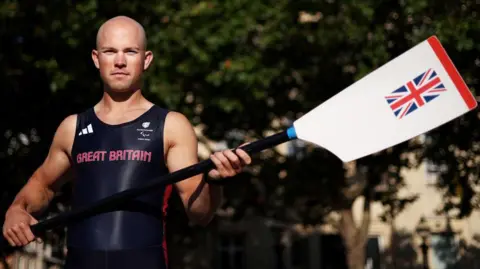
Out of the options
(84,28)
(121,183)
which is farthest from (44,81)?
(121,183)

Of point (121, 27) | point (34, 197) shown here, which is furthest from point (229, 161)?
point (34, 197)

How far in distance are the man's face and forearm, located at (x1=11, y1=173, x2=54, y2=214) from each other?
0.69 meters

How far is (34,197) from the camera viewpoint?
4043 millimetres

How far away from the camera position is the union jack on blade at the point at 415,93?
3523 millimetres

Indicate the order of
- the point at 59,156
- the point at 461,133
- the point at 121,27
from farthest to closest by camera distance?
the point at 461,133, the point at 59,156, the point at 121,27

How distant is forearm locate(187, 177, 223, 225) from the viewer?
12.3 feet

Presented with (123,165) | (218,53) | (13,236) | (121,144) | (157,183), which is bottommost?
(13,236)

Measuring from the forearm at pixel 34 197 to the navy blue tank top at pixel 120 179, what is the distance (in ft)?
1.04

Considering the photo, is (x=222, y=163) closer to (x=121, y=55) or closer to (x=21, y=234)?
(x=121, y=55)

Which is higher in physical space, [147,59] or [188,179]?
[147,59]

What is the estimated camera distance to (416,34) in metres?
13.7

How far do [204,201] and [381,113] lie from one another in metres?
0.98

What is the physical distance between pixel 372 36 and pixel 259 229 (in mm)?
16330

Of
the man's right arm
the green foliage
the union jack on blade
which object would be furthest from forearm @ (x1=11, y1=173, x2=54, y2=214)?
the green foliage
